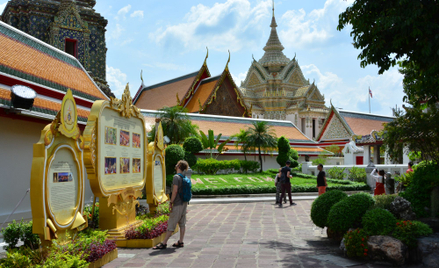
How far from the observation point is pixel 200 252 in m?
7.07

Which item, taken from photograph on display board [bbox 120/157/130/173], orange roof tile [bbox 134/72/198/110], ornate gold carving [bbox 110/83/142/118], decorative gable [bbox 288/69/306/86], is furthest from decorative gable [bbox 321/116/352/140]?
photograph on display board [bbox 120/157/130/173]

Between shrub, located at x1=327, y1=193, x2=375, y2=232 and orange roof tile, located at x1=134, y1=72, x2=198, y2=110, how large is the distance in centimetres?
2741

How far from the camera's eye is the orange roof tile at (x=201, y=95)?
32.9 m

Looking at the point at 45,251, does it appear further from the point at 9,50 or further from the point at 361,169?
the point at 361,169

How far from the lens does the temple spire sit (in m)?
63.2

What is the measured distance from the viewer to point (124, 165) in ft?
26.7

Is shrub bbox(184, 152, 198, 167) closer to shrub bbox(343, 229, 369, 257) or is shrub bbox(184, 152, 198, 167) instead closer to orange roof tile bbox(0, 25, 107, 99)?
orange roof tile bbox(0, 25, 107, 99)

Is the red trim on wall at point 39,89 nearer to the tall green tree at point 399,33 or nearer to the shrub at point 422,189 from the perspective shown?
the tall green tree at point 399,33

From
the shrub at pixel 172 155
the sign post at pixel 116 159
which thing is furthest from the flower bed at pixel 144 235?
the shrub at pixel 172 155

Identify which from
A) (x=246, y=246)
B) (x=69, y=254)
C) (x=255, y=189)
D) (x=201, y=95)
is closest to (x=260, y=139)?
(x=255, y=189)

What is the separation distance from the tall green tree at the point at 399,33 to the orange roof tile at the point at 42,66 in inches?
299

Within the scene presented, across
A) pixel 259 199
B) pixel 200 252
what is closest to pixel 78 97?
pixel 200 252

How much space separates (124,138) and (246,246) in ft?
10.5

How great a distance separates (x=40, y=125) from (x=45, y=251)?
19.6ft
